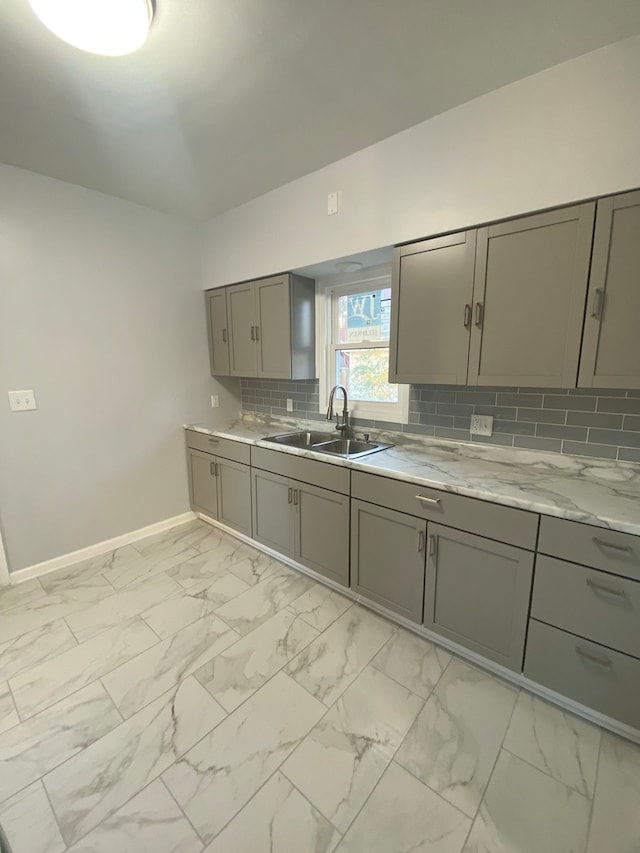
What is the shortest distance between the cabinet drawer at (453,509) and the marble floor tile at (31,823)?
1640 millimetres

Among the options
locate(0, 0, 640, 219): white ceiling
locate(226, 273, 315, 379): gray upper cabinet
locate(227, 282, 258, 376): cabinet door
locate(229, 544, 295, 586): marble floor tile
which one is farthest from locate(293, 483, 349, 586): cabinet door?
locate(0, 0, 640, 219): white ceiling

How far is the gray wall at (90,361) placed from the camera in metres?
2.26

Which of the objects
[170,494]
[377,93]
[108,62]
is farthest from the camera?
[170,494]

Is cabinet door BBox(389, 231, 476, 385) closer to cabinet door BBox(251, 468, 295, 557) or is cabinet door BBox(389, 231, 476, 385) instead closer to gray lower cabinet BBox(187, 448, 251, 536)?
cabinet door BBox(251, 468, 295, 557)

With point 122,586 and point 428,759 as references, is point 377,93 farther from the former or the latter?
point 122,586

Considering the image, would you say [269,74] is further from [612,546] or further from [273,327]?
[612,546]

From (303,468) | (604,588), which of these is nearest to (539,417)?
(604,588)

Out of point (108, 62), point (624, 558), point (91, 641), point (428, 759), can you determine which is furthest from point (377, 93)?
point (91, 641)

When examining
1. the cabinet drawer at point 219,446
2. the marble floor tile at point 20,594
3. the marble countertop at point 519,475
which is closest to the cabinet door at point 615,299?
the marble countertop at point 519,475

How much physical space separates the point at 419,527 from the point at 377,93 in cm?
203

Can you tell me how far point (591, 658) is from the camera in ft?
4.57

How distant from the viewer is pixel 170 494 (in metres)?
3.14

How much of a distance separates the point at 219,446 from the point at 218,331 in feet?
3.47

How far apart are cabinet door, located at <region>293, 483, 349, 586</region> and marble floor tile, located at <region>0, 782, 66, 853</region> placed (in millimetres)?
1470
